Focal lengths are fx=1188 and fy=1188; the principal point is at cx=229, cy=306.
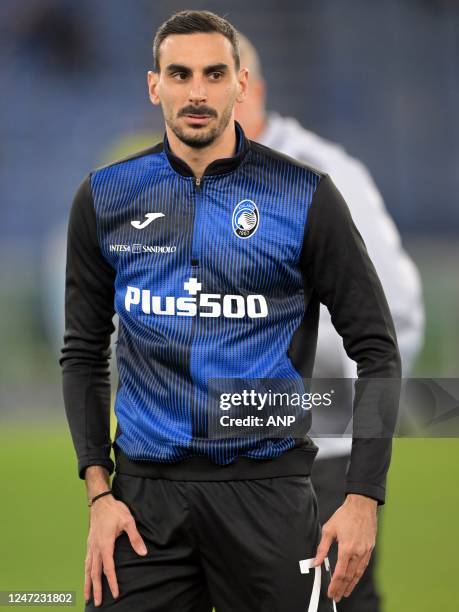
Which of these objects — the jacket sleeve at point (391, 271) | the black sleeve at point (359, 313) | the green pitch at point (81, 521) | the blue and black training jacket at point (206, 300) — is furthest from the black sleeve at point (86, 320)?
the green pitch at point (81, 521)

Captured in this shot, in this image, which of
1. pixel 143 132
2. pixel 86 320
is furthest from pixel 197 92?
pixel 143 132

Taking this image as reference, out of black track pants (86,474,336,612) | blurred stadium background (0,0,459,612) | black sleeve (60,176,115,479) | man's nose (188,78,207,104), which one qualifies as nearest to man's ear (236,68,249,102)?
man's nose (188,78,207,104)

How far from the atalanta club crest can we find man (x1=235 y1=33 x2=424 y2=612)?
3.60ft

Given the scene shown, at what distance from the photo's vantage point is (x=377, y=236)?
360 centimetres

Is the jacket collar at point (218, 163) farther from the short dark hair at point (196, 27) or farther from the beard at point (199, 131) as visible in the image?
the short dark hair at point (196, 27)

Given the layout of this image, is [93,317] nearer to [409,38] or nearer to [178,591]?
[178,591]

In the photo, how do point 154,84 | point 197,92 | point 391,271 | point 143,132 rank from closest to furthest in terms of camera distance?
point 197,92
point 154,84
point 391,271
point 143,132

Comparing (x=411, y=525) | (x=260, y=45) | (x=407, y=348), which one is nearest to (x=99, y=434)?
(x=407, y=348)

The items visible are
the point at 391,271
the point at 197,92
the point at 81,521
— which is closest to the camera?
the point at 197,92

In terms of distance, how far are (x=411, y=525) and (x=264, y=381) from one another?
2454 millimetres

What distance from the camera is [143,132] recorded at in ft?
15.5

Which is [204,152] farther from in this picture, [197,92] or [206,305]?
[206,305]

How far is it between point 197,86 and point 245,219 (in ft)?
0.84

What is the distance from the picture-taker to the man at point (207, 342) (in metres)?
2.10
